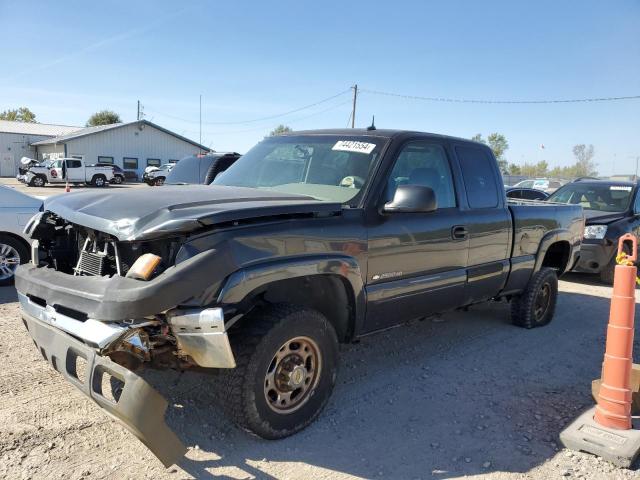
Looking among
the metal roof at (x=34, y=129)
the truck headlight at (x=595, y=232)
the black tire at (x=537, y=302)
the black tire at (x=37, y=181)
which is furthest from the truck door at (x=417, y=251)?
the metal roof at (x=34, y=129)

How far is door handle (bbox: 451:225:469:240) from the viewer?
4.39 m

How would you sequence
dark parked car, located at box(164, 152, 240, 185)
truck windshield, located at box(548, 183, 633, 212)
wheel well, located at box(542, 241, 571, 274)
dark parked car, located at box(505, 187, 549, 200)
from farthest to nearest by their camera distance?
1. dark parked car, located at box(505, 187, 549, 200)
2. dark parked car, located at box(164, 152, 240, 185)
3. truck windshield, located at box(548, 183, 633, 212)
4. wheel well, located at box(542, 241, 571, 274)

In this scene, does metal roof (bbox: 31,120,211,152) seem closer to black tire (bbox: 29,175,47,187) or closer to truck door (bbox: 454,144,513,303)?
black tire (bbox: 29,175,47,187)

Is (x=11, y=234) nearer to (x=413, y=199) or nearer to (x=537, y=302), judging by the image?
(x=413, y=199)

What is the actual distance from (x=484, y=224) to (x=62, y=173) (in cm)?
3641

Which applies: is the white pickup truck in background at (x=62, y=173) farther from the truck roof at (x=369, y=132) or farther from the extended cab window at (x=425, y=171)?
the extended cab window at (x=425, y=171)

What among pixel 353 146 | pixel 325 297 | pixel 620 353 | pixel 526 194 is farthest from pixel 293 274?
pixel 526 194

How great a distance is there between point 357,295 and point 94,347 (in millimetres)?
1679

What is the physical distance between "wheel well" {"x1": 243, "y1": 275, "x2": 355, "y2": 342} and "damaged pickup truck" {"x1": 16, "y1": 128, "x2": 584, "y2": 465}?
11 millimetres

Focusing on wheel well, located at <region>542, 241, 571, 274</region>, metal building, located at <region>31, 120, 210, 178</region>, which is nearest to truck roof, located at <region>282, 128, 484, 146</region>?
wheel well, located at <region>542, 241, 571, 274</region>

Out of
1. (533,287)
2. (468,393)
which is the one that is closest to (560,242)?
(533,287)

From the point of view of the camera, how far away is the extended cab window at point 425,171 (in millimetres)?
4105

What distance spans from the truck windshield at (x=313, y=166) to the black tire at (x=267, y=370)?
3.23 feet

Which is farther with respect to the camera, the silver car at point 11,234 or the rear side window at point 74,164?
the rear side window at point 74,164
